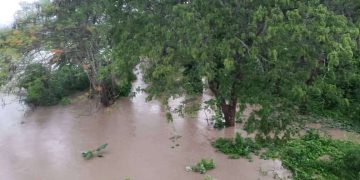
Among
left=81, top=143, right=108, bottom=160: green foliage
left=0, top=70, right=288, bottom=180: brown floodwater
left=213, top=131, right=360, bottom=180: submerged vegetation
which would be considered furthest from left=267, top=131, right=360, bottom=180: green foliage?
left=81, top=143, right=108, bottom=160: green foliage

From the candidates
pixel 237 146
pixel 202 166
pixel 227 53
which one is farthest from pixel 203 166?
pixel 227 53

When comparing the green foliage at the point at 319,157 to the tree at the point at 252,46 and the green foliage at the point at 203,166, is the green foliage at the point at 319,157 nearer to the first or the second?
the green foliage at the point at 203,166

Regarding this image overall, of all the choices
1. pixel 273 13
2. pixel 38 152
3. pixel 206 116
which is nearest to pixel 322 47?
pixel 273 13

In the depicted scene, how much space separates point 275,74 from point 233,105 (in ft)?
9.13

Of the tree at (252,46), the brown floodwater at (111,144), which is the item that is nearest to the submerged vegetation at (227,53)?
the tree at (252,46)

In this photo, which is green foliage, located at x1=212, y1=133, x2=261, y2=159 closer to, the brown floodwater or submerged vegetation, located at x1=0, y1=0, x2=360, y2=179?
submerged vegetation, located at x1=0, y1=0, x2=360, y2=179

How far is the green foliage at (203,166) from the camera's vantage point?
26.1 feet

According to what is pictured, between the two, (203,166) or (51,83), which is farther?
(51,83)

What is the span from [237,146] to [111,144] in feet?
9.56

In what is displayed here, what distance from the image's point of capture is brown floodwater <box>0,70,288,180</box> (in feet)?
26.7

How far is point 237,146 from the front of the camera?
8.91m

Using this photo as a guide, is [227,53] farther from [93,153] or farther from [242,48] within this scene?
[93,153]

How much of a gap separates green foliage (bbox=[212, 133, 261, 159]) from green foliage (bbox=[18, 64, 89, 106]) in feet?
16.4

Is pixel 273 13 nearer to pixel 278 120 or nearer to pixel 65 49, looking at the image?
pixel 278 120
